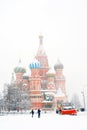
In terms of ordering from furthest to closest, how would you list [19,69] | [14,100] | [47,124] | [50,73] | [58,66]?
[58,66]
[19,69]
[50,73]
[14,100]
[47,124]

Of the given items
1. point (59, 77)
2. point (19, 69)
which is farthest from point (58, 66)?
point (19, 69)

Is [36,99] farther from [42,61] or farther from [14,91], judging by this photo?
[14,91]

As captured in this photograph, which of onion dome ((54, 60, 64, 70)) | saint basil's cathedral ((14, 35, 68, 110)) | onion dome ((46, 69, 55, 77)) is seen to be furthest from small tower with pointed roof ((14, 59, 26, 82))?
onion dome ((54, 60, 64, 70))

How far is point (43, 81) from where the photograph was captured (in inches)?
4149

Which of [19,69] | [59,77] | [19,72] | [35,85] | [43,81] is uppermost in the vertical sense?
[19,69]

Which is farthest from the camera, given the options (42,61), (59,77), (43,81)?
(59,77)

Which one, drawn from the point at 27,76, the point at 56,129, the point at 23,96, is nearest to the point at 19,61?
the point at 27,76

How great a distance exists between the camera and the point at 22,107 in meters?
67.9

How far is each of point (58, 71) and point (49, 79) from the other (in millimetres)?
8128

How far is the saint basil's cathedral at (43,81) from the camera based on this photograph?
3802 inches

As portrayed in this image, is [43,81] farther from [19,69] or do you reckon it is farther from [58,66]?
[19,69]

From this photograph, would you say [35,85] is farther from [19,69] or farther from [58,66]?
[58,66]

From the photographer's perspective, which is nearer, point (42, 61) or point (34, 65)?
point (34, 65)

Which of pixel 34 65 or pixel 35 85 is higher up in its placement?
pixel 34 65
